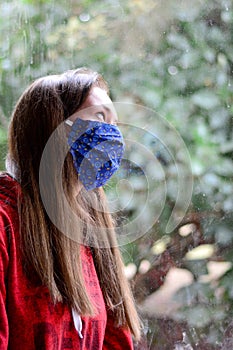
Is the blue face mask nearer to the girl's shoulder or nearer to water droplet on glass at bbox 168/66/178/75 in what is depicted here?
the girl's shoulder

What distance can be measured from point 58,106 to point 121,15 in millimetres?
670

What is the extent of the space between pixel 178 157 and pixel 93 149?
0.49 m

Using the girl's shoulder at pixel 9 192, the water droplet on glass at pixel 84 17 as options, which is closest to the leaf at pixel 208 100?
the water droplet on glass at pixel 84 17

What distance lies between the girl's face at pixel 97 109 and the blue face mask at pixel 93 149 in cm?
1

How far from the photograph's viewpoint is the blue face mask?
3.77 feet

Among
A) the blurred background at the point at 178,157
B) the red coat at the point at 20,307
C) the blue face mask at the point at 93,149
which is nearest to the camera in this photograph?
the red coat at the point at 20,307

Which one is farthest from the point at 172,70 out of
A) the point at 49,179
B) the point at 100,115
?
the point at 49,179

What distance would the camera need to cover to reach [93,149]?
1.17m

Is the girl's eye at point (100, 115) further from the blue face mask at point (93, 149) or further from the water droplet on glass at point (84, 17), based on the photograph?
the water droplet on glass at point (84, 17)

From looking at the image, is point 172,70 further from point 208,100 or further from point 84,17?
point 84,17

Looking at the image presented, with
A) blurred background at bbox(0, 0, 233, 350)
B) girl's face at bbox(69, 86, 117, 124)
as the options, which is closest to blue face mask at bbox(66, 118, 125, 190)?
girl's face at bbox(69, 86, 117, 124)

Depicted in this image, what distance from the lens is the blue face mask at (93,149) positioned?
1.15 meters

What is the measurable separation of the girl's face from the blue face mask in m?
0.01

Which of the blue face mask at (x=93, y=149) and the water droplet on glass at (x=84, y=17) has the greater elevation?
the water droplet on glass at (x=84, y=17)
